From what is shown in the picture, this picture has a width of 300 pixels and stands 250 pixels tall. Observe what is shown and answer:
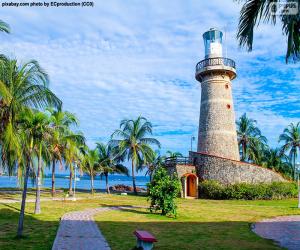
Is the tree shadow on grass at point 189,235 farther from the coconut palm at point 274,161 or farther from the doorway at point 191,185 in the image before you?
the coconut palm at point 274,161

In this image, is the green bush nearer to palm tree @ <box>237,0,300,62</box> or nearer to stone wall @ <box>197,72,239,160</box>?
stone wall @ <box>197,72,239,160</box>

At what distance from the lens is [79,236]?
39.5ft

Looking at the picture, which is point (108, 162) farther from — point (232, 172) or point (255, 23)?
point (255, 23)

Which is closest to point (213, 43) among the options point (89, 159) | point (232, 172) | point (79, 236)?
point (232, 172)

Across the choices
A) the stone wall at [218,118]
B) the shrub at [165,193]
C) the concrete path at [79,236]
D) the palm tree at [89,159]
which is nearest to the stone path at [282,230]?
the shrub at [165,193]

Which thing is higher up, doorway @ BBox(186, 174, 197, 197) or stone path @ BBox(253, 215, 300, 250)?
doorway @ BBox(186, 174, 197, 197)

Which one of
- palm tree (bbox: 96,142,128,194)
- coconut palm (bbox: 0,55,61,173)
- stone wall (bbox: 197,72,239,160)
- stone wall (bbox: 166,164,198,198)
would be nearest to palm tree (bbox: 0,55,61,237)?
coconut palm (bbox: 0,55,61,173)

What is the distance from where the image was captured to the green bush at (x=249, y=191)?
104ft

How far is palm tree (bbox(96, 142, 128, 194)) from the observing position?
41.6m

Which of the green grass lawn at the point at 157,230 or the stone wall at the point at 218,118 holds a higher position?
the stone wall at the point at 218,118

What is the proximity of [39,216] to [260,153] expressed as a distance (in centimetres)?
3943

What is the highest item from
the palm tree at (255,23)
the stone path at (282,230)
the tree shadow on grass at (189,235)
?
the palm tree at (255,23)

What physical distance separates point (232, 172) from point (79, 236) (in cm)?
2298

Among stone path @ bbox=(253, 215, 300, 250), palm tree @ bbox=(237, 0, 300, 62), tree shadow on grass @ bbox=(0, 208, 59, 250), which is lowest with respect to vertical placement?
stone path @ bbox=(253, 215, 300, 250)
